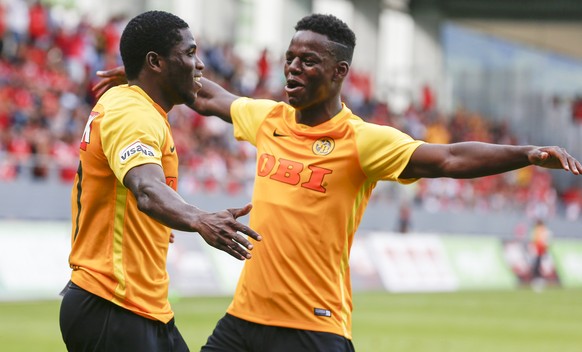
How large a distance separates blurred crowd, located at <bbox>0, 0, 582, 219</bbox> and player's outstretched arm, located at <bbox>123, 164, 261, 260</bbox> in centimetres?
1426

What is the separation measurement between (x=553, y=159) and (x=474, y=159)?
17.2 inches

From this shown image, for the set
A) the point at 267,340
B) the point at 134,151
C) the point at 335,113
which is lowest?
the point at 267,340

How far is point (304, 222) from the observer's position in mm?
6168

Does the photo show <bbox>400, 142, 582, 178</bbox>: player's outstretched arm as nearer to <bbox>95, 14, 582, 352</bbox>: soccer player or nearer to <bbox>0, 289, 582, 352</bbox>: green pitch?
<bbox>95, 14, 582, 352</bbox>: soccer player

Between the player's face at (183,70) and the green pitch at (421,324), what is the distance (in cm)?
706

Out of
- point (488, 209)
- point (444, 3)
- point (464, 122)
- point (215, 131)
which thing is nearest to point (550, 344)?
point (215, 131)

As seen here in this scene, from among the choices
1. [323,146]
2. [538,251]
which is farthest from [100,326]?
[538,251]

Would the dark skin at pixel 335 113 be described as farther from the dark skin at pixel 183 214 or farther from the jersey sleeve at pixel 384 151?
the dark skin at pixel 183 214

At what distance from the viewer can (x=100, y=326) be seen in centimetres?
529

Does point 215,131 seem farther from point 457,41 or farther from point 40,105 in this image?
point 457,41

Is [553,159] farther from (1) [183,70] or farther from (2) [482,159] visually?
(1) [183,70]

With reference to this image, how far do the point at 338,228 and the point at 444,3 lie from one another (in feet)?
128

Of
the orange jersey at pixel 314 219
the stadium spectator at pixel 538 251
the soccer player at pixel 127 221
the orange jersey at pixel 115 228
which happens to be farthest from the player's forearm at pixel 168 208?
the stadium spectator at pixel 538 251

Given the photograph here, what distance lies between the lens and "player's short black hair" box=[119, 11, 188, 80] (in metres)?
5.33
